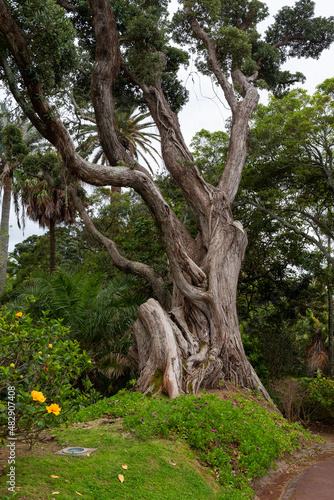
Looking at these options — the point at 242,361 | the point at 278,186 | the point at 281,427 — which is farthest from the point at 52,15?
the point at 278,186

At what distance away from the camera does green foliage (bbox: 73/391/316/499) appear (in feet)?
15.4

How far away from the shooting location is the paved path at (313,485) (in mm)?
4815

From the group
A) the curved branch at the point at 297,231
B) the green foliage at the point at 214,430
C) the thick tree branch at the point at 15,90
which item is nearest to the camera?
the green foliage at the point at 214,430

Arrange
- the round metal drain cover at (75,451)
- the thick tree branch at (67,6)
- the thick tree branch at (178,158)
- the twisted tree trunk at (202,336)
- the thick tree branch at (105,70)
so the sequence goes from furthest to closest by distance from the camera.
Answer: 1. the thick tree branch at (178,158)
2. the thick tree branch at (67,6)
3. the thick tree branch at (105,70)
4. the twisted tree trunk at (202,336)
5. the round metal drain cover at (75,451)

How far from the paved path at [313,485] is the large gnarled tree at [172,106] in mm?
2042

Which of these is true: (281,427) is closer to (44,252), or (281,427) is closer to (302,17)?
(302,17)

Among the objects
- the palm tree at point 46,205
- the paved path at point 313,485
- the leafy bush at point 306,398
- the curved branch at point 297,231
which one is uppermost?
the palm tree at point 46,205

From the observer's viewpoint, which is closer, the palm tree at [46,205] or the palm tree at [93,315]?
the palm tree at [93,315]

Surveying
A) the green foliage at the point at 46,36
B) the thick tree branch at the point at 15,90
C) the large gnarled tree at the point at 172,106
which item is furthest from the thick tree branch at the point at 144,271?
the green foliage at the point at 46,36

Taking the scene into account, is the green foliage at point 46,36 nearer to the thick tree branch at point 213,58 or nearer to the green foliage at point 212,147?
the thick tree branch at point 213,58

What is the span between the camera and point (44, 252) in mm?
24203

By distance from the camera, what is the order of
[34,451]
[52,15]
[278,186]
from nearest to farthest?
[34,451] → [52,15] → [278,186]

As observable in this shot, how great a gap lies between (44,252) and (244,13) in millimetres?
16635

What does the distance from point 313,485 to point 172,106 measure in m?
10.9
